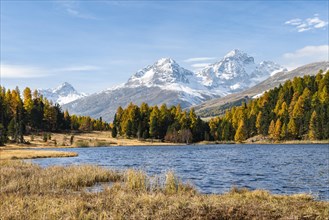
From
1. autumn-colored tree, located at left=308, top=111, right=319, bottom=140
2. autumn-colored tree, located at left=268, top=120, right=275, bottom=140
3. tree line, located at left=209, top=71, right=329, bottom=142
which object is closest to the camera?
autumn-colored tree, located at left=308, top=111, right=319, bottom=140

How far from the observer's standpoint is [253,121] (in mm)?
170500

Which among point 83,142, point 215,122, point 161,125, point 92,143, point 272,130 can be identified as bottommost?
point 92,143

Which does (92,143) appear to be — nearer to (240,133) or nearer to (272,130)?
(240,133)

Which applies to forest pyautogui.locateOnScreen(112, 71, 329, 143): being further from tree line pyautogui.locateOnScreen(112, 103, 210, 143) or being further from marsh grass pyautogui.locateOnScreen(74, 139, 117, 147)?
marsh grass pyautogui.locateOnScreen(74, 139, 117, 147)

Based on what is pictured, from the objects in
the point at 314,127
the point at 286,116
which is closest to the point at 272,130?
the point at 286,116

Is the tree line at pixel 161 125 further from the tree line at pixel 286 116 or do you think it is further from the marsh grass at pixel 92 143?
the marsh grass at pixel 92 143

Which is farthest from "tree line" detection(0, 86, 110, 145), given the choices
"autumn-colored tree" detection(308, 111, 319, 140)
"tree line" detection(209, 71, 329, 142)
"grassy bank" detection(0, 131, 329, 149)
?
"autumn-colored tree" detection(308, 111, 319, 140)

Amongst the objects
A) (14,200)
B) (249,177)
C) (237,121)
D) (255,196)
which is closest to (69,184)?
(14,200)

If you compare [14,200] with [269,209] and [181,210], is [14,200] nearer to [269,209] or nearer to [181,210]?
A: [181,210]

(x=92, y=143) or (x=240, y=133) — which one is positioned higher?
(x=240, y=133)

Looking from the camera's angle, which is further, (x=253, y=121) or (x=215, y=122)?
(x=215, y=122)

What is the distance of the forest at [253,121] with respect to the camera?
153 meters

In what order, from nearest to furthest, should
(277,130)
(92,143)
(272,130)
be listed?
(92,143) → (277,130) → (272,130)

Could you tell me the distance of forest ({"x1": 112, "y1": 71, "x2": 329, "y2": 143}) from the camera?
153m
